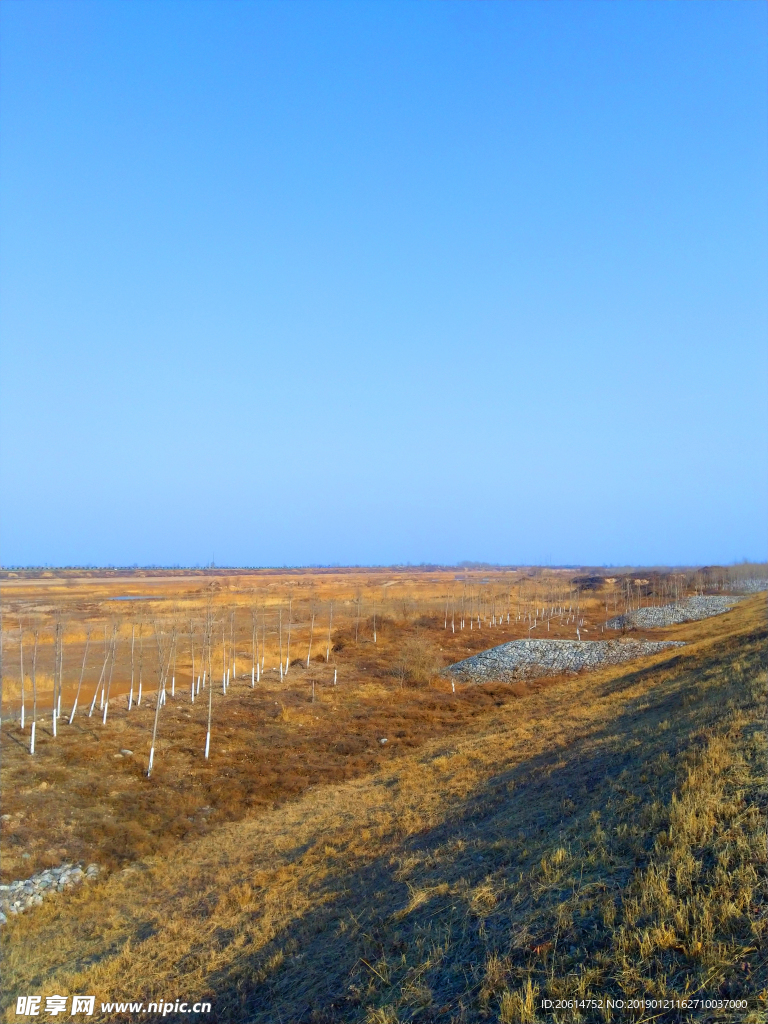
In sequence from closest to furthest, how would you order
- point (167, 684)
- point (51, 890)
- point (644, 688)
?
point (51, 890) < point (644, 688) < point (167, 684)

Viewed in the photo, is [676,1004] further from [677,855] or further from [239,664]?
[239,664]

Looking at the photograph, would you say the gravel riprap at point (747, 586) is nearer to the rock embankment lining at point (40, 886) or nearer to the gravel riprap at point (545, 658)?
the gravel riprap at point (545, 658)

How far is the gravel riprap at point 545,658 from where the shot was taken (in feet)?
143

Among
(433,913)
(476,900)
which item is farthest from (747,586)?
(433,913)

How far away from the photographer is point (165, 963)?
9.20 metres

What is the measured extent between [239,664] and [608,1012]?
42861 mm

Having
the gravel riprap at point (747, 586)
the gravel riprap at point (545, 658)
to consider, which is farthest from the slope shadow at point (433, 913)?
the gravel riprap at point (747, 586)

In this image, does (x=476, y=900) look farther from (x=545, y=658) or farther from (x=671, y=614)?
(x=671, y=614)

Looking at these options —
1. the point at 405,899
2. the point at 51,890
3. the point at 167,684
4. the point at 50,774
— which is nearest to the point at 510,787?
the point at 405,899

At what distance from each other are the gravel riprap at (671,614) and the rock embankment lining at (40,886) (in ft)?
197

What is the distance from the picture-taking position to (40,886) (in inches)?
546

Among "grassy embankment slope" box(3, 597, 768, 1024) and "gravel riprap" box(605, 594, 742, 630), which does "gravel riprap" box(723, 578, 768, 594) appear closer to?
"gravel riprap" box(605, 594, 742, 630)

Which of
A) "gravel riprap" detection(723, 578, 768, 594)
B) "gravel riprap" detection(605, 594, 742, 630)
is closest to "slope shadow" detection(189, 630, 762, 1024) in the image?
"gravel riprap" detection(605, 594, 742, 630)

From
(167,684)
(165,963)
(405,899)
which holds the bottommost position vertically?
(167,684)
